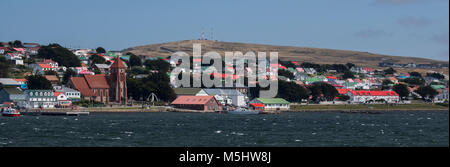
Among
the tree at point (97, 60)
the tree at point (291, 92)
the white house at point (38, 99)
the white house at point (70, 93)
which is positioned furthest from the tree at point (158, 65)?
the white house at point (38, 99)

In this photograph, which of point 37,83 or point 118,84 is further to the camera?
point 118,84

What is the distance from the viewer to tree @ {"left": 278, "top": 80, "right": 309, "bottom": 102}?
131m

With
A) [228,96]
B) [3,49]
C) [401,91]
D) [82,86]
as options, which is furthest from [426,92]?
[3,49]

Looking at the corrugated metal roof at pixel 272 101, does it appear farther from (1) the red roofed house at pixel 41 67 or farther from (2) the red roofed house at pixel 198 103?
(1) the red roofed house at pixel 41 67

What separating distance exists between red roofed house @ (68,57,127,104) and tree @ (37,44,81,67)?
3945 centimetres

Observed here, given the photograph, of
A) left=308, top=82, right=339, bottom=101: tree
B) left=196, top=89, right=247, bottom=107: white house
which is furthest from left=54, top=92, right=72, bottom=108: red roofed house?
left=308, top=82, right=339, bottom=101: tree

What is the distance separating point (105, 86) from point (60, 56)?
46.1 metres

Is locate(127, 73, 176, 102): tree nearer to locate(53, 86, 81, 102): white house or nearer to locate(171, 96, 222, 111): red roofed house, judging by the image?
locate(171, 96, 222, 111): red roofed house

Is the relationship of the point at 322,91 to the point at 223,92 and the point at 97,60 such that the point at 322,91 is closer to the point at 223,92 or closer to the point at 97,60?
the point at 223,92

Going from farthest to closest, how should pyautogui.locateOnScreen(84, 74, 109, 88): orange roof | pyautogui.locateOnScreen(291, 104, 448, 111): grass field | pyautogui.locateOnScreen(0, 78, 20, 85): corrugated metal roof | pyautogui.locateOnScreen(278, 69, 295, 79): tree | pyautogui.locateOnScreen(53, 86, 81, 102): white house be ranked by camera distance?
1. pyautogui.locateOnScreen(278, 69, 295, 79): tree
2. pyautogui.locateOnScreen(291, 104, 448, 111): grass field
3. pyautogui.locateOnScreen(84, 74, 109, 88): orange roof
4. pyautogui.locateOnScreen(0, 78, 20, 85): corrugated metal roof
5. pyautogui.locateOnScreen(53, 86, 81, 102): white house

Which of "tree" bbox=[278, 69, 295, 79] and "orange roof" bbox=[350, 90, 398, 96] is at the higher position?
"tree" bbox=[278, 69, 295, 79]

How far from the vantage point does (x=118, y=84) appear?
120m
